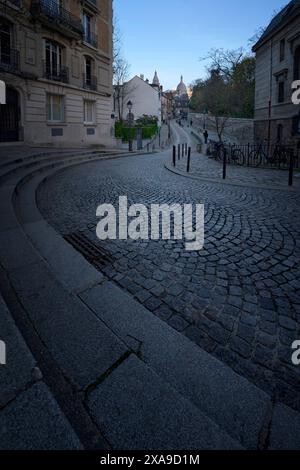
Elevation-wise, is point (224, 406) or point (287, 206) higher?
point (287, 206)

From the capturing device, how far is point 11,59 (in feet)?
55.2

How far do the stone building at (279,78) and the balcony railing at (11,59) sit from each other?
18.5 metres

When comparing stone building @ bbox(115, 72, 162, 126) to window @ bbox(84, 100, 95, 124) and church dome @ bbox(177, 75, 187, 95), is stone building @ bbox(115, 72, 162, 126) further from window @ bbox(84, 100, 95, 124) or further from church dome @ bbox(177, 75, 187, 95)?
church dome @ bbox(177, 75, 187, 95)

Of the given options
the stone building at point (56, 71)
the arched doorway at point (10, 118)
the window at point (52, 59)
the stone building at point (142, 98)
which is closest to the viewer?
the stone building at point (56, 71)

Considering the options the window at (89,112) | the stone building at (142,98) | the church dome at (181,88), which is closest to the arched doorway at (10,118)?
the window at (89,112)

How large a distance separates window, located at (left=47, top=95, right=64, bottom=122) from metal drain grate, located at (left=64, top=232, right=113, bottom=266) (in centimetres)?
1867

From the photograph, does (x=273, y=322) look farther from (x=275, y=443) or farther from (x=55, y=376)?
(x=55, y=376)

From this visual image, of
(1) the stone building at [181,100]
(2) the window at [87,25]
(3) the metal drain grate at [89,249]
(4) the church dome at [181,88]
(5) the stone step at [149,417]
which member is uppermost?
(4) the church dome at [181,88]

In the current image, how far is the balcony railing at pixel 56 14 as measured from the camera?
57.9ft

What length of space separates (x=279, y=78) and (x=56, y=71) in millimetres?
17334

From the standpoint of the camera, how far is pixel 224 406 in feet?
5.89

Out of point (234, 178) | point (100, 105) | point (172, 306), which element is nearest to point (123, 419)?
point (172, 306)

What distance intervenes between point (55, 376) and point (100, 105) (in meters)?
26.8

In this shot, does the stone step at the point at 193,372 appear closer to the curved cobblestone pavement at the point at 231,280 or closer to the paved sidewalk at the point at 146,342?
the paved sidewalk at the point at 146,342
